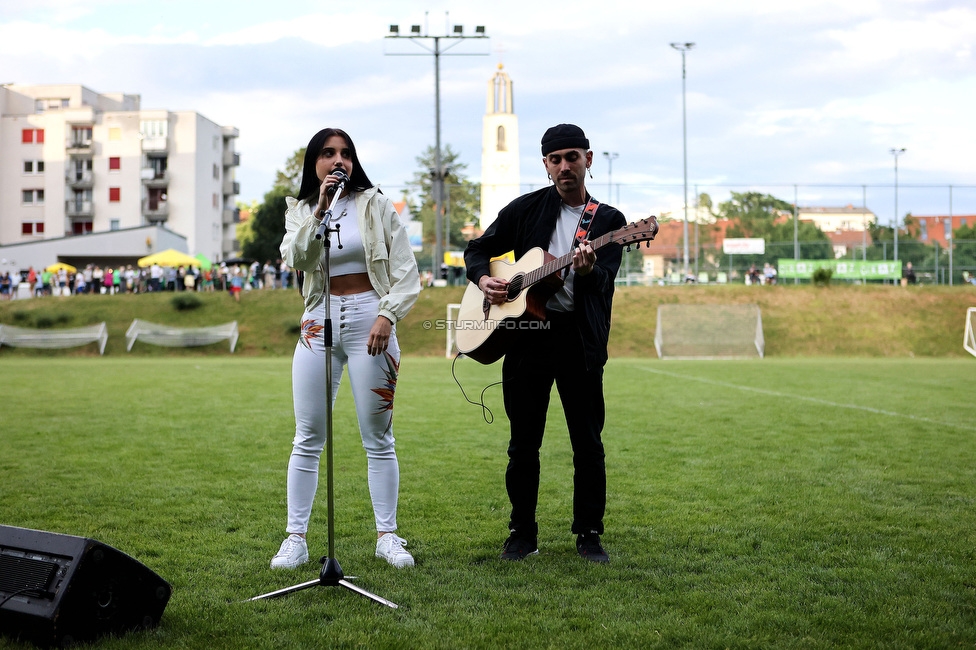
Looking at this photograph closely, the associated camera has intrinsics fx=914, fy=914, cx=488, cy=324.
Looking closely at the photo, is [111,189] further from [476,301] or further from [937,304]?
[476,301]

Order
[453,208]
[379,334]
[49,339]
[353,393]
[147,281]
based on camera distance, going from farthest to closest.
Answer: [453,208] → [147,281] → [49,339] → [353,393] → [379,334]

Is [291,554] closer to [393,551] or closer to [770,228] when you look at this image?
[393,551]

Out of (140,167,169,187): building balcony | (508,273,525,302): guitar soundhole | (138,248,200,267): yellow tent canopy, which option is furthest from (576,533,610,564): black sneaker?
(140,167,169,187): building balcony

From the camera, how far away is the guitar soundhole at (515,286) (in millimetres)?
4566

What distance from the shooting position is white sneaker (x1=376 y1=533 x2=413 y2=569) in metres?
4.52

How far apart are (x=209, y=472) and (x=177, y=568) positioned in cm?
302

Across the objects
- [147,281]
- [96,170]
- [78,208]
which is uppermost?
[96,170]

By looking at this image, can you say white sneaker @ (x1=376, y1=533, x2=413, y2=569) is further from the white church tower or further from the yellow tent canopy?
the white church tower

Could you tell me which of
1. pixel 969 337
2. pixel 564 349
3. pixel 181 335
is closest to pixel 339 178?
pixel 564 349

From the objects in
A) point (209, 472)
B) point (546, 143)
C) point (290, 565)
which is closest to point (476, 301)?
point (546, 143)

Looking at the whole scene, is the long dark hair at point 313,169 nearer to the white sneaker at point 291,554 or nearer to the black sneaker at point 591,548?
the white sneaker at point 291,554

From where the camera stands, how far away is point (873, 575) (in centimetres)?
434

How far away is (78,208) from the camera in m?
65.3

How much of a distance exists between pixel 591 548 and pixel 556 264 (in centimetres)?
148
